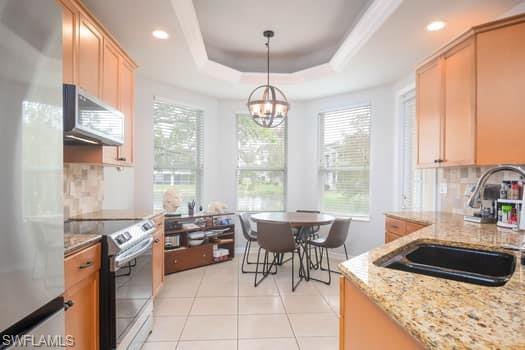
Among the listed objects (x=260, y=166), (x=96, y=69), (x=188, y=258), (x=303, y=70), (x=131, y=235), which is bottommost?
(x=188, y=258)

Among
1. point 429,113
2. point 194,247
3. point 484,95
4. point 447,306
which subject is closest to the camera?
point 447,306

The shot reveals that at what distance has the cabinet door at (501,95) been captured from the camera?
194 cm

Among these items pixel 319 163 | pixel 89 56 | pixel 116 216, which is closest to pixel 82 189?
pixel 116 216

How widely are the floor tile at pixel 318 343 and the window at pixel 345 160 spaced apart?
7.74 feet

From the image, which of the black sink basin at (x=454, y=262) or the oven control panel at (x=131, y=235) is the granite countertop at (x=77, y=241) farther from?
the black sink basin at (x=454, y=262)

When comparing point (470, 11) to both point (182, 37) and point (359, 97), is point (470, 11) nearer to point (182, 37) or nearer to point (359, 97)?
point (359, 97)

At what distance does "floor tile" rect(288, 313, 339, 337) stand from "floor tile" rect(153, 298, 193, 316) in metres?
0.99

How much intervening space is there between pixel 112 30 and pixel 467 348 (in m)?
3.02

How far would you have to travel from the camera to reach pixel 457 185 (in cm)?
280

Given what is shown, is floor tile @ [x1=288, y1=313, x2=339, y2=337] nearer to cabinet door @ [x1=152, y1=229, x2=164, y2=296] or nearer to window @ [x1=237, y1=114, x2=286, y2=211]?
cabinet door @ [x1=152, y1=229, x2=164, y2=296]

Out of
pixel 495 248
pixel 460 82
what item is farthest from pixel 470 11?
pixel 495 248

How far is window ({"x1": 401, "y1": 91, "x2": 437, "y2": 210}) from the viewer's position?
3340 mm

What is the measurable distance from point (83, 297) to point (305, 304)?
1964mm

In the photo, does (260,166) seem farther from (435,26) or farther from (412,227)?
(435,26)
